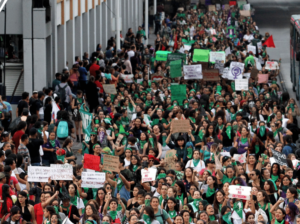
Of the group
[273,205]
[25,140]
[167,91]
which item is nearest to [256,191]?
[273,205]

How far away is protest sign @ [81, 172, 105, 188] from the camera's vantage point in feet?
43.5

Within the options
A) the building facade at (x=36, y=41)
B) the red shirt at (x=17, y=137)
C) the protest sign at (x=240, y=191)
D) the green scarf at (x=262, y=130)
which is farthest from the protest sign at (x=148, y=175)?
the building facade at (x=36, y=41)

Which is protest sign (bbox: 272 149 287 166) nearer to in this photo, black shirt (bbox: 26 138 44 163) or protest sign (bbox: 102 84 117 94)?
black shirt (bbox: 26 138 44 163)

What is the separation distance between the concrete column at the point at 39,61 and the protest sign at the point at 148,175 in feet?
34.5

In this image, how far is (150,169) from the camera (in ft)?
44.7

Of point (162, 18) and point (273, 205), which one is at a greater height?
point (162, 18)

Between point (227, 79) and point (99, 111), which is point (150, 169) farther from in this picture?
point (227, 79)

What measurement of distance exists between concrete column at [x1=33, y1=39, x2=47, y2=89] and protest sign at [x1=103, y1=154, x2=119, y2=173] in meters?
10.2

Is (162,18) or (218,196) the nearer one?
(218,196)

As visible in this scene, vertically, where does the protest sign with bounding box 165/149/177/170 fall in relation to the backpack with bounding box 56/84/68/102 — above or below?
below

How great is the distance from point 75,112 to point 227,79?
22.7ft

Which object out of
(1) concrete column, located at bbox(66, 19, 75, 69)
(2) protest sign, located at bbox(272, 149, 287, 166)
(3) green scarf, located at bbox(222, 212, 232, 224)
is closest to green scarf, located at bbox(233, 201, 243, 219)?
(3) green scarf, located at bbox(222, 212, 232, 224)

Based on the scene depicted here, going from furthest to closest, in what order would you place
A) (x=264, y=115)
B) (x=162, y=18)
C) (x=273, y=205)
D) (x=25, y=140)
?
(x=162, y=18), (x=264, y=115), (x=25, y=140), (x=273, y=205)

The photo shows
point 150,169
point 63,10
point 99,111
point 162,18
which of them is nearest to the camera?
point 150,169
